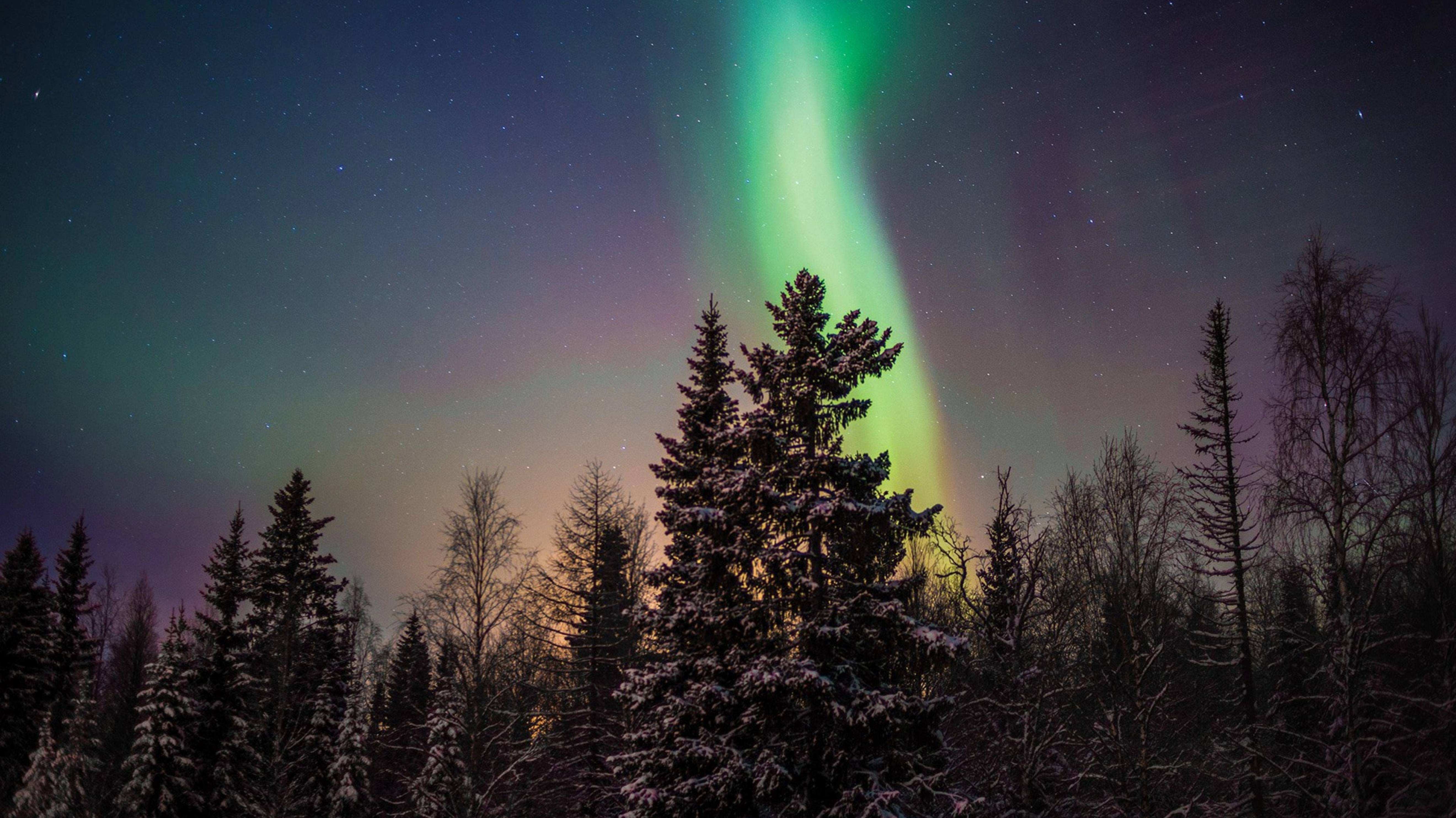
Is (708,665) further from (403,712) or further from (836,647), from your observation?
(403,712)

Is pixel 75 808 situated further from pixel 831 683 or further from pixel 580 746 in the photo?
pixel 831 683

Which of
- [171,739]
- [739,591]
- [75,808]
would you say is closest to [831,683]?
[739,591]

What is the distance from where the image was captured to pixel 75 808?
82.8 feet

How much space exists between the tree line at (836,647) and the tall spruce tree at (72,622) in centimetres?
672

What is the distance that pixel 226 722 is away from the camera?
2742 cm

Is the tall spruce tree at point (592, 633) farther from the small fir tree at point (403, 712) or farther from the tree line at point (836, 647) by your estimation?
the small fir tree at point (403, 712)

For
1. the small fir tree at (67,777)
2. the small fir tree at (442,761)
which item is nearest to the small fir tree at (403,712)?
the small fir tree at (442,761)

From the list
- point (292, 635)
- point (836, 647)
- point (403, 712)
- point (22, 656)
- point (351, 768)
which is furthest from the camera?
point (403, 712)

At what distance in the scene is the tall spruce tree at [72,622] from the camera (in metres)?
37.3

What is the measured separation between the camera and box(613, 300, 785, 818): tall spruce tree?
46.0ft

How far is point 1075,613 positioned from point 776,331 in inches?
391

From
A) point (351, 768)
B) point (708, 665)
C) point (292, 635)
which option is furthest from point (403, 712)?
point (708, 665)

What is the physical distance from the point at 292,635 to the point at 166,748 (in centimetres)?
613

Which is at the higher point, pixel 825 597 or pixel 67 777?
pixel 825 597
